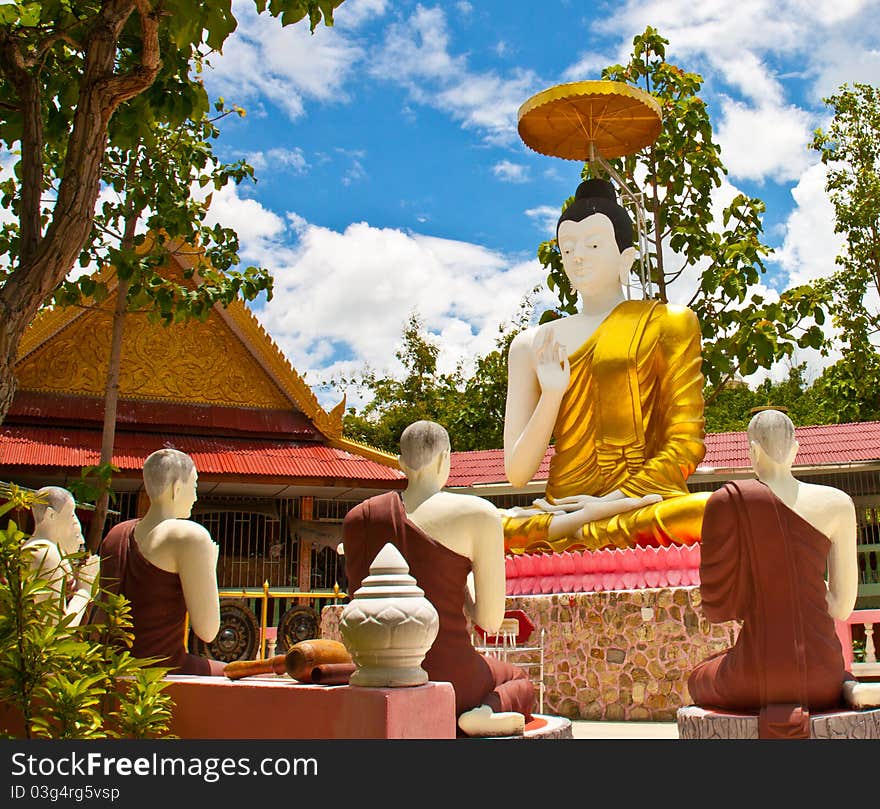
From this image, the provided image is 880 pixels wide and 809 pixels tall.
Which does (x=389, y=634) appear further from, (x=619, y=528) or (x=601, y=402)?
(x=601, y=402)

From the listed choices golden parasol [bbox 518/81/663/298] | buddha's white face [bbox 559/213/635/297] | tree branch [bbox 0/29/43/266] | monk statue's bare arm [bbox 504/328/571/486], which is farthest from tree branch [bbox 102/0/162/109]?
golden parasol [bbox 518/81/663/298]

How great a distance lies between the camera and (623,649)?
20.6ft

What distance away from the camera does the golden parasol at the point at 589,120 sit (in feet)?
29.5

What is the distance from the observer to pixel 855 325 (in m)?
14.3

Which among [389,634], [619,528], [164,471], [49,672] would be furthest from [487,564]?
[619,528]

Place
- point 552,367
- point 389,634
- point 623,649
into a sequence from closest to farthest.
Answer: point 389,634 < point 623,649 < point 552,367

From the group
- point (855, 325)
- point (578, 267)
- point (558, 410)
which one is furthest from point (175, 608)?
point (855, 325)

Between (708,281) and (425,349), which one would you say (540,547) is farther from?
(425,349)

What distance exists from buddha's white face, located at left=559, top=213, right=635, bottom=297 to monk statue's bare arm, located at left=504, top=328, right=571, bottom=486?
1.88ft

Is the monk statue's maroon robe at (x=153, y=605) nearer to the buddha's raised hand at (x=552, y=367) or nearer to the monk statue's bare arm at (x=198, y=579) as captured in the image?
the monk statue's bare arm at (x=198, y=579)

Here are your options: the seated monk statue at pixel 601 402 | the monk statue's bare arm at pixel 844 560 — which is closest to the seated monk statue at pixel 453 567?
the monk statue's bare arm at pixel 844 560

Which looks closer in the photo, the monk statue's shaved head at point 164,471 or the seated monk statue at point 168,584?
the seated monk statue at point 168,584

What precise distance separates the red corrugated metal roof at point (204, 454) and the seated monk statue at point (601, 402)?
5086mm

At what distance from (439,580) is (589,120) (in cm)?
692
